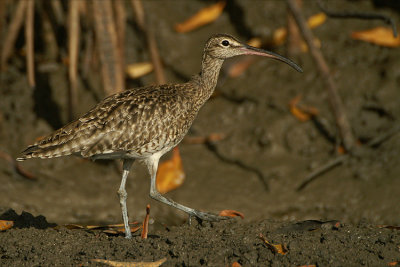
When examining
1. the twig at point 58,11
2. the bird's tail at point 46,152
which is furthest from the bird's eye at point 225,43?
the twig at point 58,11

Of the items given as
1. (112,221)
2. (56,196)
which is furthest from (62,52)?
(112,221)

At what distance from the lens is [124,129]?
5.98 m

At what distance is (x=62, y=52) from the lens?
10.9m

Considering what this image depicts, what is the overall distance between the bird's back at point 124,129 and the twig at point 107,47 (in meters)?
2.40

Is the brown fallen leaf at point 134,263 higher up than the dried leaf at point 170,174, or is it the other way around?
the brown fallen leaf at point 134,263

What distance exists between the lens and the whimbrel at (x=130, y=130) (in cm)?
585

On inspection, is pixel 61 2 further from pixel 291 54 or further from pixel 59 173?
pixel 291 54

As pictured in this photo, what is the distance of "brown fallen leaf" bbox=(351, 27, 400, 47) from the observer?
9367mm

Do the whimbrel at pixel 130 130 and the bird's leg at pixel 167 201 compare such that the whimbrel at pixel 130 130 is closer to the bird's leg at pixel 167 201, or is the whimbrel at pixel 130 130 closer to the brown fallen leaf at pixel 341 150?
the bird's leg at pixel 167 201


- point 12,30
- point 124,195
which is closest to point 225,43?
point 124,195

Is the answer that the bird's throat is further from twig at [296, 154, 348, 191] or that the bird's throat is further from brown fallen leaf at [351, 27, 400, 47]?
brown fallen leaf at [351, 27, 400, 47]

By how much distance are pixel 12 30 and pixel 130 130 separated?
4.59 m

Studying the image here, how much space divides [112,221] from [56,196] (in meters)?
0.95

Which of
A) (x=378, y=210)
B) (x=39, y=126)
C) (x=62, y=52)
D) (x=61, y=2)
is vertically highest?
(x=61, y=2)
